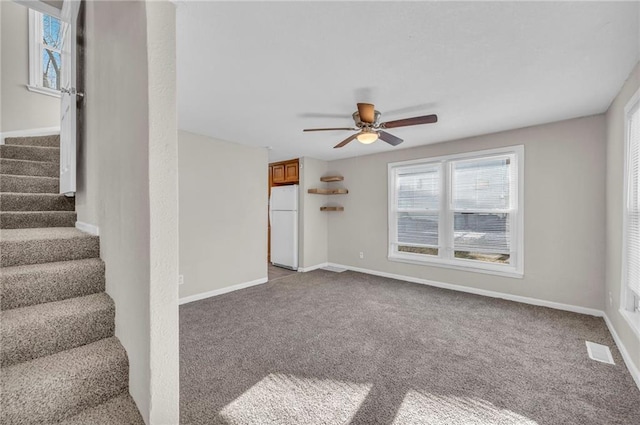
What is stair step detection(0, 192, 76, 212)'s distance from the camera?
219cm

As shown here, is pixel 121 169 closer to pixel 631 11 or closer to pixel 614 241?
pixel 631 11

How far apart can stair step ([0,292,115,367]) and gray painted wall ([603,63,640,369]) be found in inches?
143

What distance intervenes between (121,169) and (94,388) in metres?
0.98

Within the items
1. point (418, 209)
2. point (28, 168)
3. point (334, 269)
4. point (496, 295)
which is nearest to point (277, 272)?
point (334, 269)

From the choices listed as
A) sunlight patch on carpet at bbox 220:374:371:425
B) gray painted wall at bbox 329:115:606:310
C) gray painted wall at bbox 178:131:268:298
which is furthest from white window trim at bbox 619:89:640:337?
gray painted wall at bbox 178:131:268:298

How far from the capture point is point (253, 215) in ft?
15.4

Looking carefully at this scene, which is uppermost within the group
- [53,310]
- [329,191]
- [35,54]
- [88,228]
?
[35,54]

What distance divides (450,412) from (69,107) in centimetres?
338

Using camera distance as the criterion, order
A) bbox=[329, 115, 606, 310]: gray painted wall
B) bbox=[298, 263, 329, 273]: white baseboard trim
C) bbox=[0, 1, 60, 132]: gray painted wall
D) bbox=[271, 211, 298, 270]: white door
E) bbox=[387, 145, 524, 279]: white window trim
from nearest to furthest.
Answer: bbox=[329, 115, 606, 310]: gray painted wall
bbox=[0, 1, 60, 132]: gray painted wall
bbox=[387, 145, 524, 279]: white window trim
bbox=[298, 263, 329, 273]: white baseboard trim
bbox=[271, 211, 298, 270]: white door

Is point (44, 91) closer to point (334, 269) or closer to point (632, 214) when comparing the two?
point (334, 269)

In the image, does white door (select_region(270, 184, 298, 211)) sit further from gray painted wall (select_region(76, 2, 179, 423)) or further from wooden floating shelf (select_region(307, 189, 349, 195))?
gray painted wall (select_region(76, 2, 179, 423))

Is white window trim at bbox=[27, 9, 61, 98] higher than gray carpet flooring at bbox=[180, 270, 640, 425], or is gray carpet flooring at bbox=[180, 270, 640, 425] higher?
white window trim at bbox=[27, 9, 61, 98]

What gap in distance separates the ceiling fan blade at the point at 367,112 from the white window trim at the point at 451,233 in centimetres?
226

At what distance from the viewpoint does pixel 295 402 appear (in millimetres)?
1841
